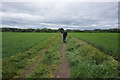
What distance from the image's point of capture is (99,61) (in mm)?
4414

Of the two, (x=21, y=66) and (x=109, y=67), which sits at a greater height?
(x=109, y=67)

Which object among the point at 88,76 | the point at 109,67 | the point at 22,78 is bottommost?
the point at 22,78

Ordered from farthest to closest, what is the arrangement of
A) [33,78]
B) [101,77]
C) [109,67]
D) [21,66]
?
[21,66] < [109,67] < [33,78] < [101,77]

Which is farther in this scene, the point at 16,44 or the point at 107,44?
the point at 16,44

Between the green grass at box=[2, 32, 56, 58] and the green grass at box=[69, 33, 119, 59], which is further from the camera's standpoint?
the green grass at box=[2, 32, 56, 58]

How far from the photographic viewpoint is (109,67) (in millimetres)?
3494

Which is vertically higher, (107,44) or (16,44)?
(107,44)

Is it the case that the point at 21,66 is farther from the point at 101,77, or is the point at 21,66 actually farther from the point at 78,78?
the point at 101,77

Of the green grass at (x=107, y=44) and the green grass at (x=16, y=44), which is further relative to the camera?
the green grass at (x=16, y=44)

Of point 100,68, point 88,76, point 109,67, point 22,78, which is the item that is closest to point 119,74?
point 109,67

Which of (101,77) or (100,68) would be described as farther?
(100,68)

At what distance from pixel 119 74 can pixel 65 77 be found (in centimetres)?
279

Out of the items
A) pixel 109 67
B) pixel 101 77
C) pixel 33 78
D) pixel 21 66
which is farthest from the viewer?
pixel 21 66

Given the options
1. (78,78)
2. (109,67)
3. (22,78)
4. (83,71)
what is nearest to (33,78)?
(22,78)
